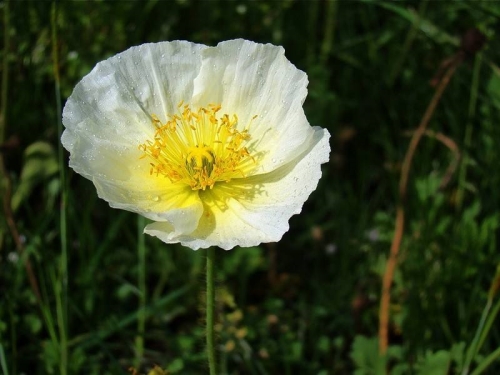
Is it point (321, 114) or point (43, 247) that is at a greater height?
point (321, 114)

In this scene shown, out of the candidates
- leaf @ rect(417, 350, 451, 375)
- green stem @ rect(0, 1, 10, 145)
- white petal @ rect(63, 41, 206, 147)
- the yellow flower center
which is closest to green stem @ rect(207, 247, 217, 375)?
the yellow flower center

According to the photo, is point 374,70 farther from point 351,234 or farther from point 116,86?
point 116,86

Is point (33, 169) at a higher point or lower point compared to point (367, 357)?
higher

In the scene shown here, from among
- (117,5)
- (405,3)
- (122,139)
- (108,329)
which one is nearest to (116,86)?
(122,139)

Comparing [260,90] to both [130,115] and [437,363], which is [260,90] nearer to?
[130,115]

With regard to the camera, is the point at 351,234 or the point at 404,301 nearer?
the point at 404,301

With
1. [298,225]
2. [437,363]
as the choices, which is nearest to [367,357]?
[437,363]
